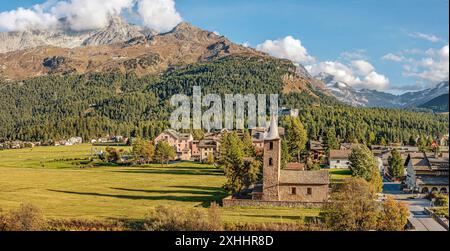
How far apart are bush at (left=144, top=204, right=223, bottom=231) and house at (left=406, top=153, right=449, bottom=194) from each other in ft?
85.1

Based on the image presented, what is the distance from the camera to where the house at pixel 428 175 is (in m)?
42.9

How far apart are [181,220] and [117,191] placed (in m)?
35.3

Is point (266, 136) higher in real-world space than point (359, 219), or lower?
higher

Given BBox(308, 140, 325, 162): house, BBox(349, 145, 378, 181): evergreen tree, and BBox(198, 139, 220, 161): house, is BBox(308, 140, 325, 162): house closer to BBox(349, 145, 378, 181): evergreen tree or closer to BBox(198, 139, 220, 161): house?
BBox(198, 139, 220, 161): house

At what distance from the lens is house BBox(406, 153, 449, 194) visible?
141ft

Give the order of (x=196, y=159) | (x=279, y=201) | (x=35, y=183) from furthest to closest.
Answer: (x=196, y=159), (x=35, y=183), (x=279, y=201)

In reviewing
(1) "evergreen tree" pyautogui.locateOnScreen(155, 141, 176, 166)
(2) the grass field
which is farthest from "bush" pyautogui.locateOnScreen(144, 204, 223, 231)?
(1) "evergreen tree" pyautogui.locateOnScreen(155, 141, 176, 166)

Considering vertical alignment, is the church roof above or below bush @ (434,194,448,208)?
above

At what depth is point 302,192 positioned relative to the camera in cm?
4803

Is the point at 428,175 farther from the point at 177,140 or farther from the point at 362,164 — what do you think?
the point at 177,140
